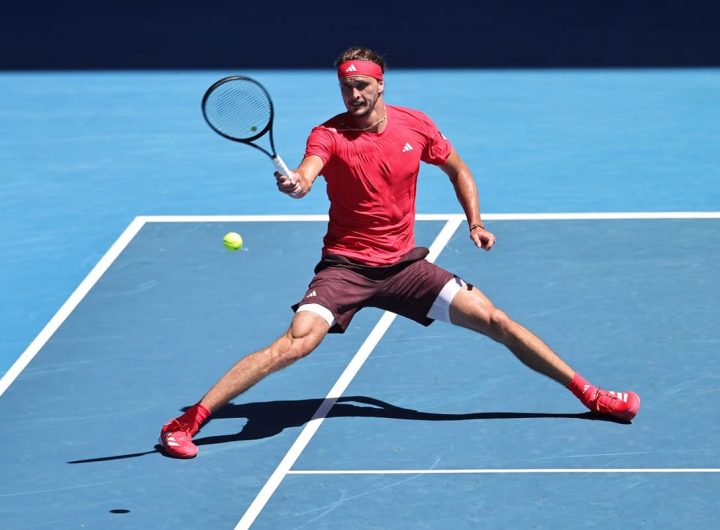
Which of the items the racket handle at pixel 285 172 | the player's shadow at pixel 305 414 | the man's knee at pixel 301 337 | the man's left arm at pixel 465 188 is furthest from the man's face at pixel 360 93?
the player's shadow at pixel 305 414

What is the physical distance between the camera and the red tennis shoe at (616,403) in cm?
862

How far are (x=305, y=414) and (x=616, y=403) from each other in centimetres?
169

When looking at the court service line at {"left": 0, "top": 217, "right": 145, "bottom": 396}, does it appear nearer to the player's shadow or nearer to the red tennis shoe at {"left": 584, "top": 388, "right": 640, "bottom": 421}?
the player's shadow

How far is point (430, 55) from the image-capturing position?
16281mm

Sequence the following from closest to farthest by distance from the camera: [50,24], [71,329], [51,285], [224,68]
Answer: [71,329] < [51,285] < [224,68] < [50,24]

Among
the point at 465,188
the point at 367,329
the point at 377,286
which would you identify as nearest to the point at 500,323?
the point at 377,286

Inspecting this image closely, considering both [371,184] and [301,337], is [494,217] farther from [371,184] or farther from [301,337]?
[301,337]

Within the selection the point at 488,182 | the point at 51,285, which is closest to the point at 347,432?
the point at 51,285

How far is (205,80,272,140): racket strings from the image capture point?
8305 millimetres

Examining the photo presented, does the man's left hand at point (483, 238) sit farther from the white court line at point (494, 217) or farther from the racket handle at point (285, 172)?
the white court line at point (494, 217)

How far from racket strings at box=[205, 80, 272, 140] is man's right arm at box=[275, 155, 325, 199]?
30cm

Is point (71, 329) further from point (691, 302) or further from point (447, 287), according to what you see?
→ point (691, 302)

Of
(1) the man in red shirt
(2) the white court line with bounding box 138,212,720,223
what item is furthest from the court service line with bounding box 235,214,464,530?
(2) the white court line with bounding box 138,212,720,223

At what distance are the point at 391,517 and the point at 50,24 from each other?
11.3 meters
